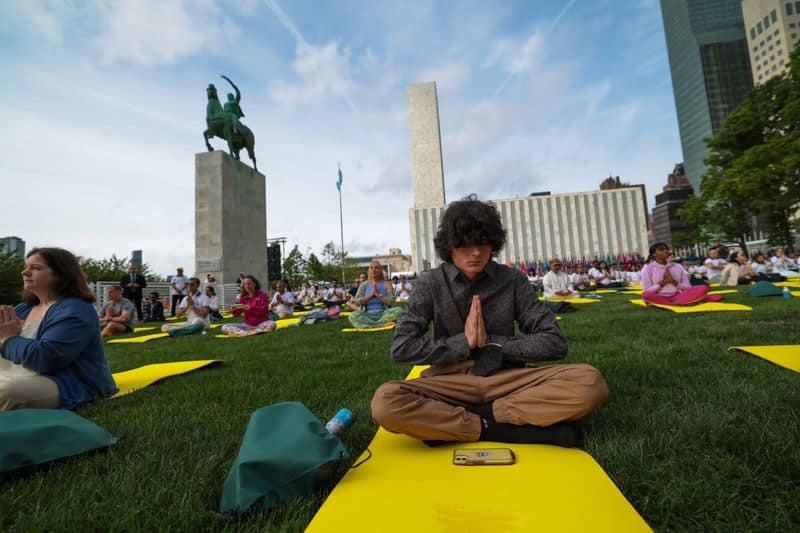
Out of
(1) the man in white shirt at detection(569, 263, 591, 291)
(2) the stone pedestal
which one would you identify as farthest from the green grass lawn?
(2) the stone pedestal

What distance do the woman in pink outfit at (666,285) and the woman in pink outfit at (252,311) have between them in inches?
270

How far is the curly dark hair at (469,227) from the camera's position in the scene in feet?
6.59

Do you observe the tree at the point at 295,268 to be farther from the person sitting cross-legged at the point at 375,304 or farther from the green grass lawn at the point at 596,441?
the green grass lawn at the point at 596,441

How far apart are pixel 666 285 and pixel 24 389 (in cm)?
805

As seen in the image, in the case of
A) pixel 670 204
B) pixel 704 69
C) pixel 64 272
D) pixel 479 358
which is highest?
pixel 704 69

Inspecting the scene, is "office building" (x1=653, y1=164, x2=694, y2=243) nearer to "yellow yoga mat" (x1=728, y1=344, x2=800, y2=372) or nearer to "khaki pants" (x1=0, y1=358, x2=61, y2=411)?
"yellow yoga mat" (x1=728, y1=344, x2=800, y2=372)

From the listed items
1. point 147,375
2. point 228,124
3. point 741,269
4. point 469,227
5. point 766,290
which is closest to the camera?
point 469,227

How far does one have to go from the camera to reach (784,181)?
701 inches

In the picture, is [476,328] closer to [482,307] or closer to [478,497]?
[482,307]

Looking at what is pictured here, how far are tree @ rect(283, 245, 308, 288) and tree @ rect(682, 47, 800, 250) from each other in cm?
3543

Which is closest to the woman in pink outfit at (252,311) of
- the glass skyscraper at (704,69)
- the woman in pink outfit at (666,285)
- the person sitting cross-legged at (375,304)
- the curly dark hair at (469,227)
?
the person sitting cross-legged at (375,304)

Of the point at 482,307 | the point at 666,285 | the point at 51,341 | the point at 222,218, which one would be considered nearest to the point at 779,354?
the point at 482,307

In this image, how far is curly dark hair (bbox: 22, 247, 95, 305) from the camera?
264 cm

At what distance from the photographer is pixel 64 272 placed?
2652 millimetres
